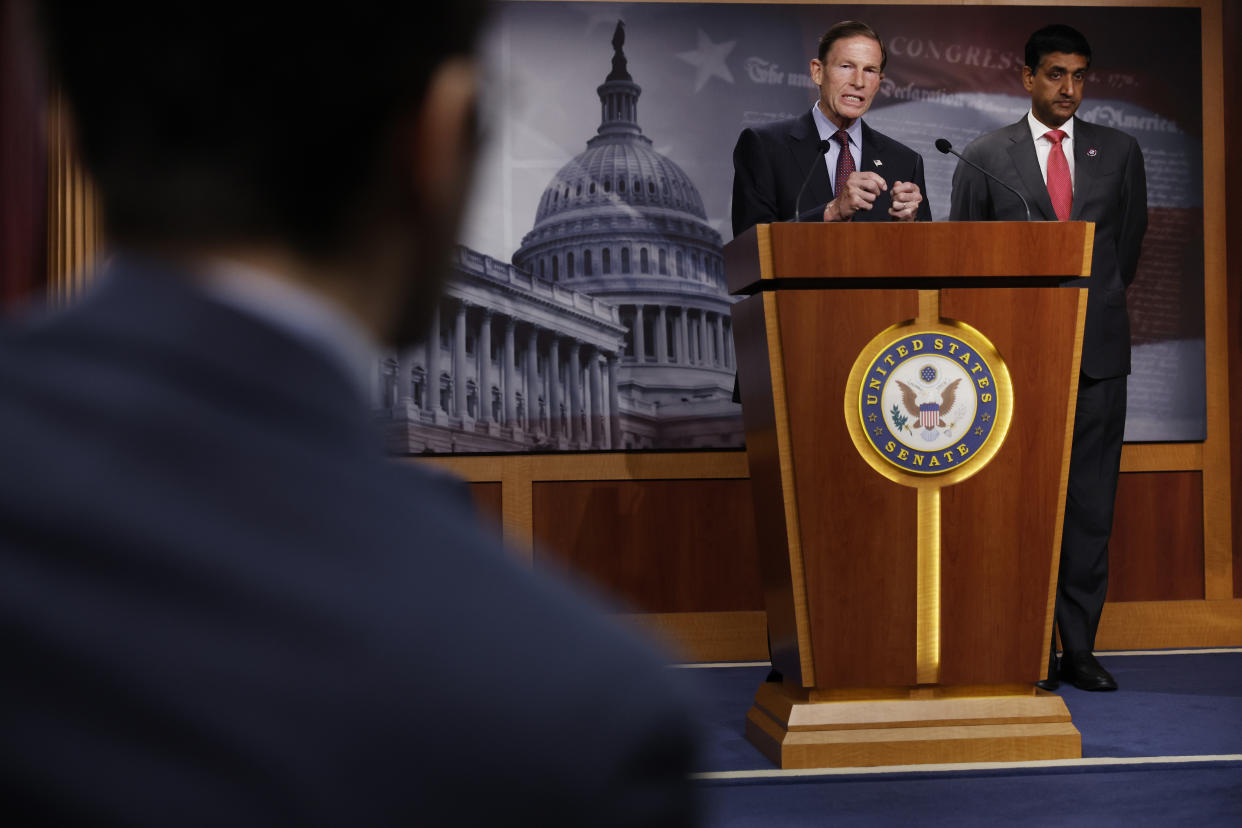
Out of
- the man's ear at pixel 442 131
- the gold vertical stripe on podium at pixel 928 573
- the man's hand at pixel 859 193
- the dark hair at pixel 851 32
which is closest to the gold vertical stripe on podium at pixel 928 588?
the gold vertical stripe on podium at pixel 928 573

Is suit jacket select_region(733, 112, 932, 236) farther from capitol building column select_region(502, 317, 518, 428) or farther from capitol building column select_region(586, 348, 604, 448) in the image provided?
capitol building column select_region(502, 317, 518, 428)

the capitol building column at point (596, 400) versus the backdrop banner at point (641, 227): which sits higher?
the backdrop banner at point (641, 227)

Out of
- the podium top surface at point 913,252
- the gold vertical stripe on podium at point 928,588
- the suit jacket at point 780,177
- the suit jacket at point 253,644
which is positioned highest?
the suit jacket at point 780,177

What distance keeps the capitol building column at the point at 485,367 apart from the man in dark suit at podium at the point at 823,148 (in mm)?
1056

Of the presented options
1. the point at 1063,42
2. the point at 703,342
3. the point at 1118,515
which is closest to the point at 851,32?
the point at 1063,42

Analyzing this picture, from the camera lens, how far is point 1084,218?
11.7 ft

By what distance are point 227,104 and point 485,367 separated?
363 centimetres

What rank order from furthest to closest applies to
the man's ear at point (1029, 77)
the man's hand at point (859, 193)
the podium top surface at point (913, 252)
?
the man's ear at point (1029, 77) < the man's hand at point (859, 193) < the podium top surface at point (913, 252)

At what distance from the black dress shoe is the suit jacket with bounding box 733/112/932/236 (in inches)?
50.3

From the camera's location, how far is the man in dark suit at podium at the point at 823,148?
10.3 feet

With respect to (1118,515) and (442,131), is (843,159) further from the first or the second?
(442,131)

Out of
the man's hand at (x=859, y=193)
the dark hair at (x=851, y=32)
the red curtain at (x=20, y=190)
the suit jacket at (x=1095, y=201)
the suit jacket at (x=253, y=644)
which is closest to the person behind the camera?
the suit jacket at (x=253, y=644)

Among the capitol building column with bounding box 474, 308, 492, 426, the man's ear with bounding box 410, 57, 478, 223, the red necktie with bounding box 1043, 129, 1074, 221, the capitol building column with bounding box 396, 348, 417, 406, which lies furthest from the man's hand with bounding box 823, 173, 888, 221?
the man's ear with bounding box 410, 57, 478, 223

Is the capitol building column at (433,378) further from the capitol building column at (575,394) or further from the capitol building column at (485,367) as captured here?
the capitol building column at (575,394)
